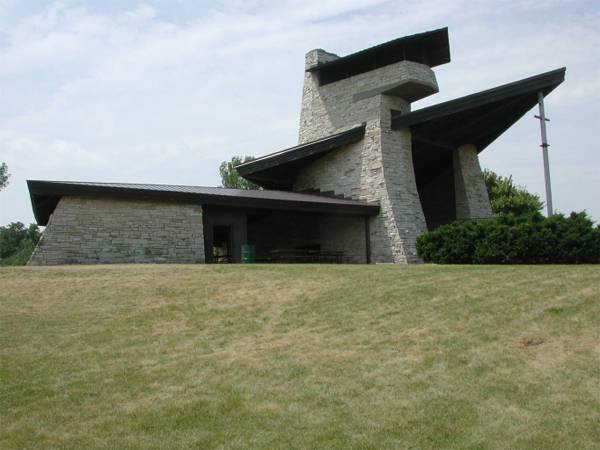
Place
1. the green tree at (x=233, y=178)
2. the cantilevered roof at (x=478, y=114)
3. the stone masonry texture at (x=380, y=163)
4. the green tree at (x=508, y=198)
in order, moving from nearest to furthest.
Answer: the cantilevered roof at (x=478, y=114)
the stone masonry texture at (x=380, y=163)
the green tree at (x=508, y=198)
the green tree at (x=233, y=178)

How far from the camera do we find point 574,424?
19.9 ft

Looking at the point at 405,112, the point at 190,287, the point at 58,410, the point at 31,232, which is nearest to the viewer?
the point at 58,410

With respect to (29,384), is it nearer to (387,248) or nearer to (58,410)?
(58,410)

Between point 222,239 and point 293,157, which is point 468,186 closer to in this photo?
point 293,157

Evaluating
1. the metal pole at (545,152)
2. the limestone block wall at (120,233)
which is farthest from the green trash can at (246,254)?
the metal pole at (545,152)

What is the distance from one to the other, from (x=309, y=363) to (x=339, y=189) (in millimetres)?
17866

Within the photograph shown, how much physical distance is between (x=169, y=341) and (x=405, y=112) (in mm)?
19104

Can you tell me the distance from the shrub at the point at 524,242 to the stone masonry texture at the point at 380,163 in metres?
5.07

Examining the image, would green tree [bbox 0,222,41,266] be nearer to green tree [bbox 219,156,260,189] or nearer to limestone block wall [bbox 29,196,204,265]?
green tree [bbox 219,156,260,189]

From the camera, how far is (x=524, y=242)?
16.4 meters

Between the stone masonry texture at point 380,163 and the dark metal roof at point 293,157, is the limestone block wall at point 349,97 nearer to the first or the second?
the stone masonry texture at point 380,163

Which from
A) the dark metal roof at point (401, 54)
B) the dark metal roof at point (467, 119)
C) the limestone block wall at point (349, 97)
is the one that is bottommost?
the dark metal roof at point (467, 119)

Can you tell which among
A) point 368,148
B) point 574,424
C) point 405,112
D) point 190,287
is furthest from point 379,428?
point 405,112

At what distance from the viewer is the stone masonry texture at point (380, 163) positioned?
23.8 meters
